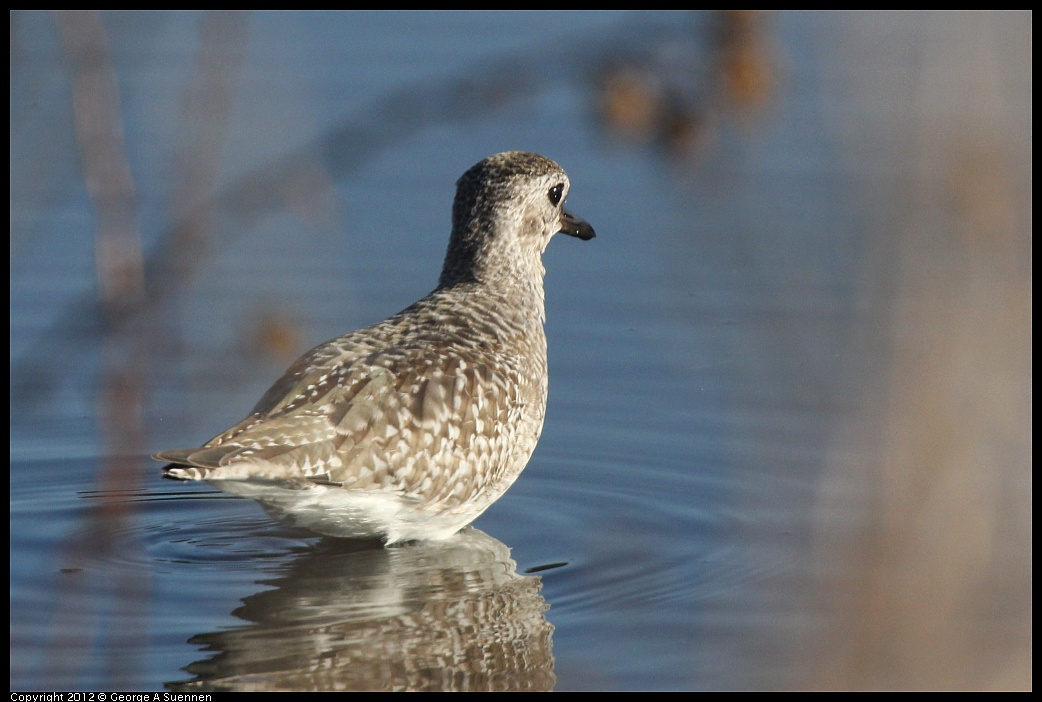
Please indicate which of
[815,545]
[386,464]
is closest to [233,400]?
[386,464]

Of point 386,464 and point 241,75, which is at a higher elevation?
point 241,75

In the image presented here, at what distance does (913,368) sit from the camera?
15.2 feet

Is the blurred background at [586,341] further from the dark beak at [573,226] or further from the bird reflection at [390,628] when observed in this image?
the dark beak at [573,226]

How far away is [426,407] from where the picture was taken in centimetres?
773

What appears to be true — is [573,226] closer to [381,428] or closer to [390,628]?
[381,428]

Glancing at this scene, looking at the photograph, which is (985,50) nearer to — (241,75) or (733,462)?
(733,462)

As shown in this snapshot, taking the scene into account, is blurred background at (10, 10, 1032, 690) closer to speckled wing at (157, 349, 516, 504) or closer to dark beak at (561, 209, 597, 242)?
speckled wing at (157, 349, 516, 504)

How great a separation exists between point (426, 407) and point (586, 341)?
3.84 meters

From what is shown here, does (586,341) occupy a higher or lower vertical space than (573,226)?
lower

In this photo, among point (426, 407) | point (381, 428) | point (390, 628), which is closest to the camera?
point (390, 628)

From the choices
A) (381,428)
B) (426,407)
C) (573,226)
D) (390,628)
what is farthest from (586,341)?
(390,628)

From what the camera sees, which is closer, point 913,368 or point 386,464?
point 913,368

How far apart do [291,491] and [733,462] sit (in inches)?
137

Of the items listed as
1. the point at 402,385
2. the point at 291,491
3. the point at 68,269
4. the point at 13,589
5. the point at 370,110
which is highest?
the point at 370,110
